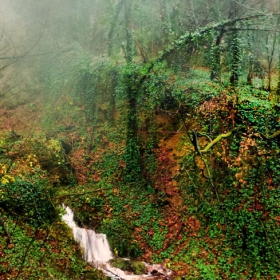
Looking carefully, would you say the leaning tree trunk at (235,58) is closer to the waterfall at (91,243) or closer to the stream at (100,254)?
the stream at (100,254)

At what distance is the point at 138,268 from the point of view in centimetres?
848

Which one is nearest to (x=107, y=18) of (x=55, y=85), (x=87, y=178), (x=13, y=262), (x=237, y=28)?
(x=55, y=85)

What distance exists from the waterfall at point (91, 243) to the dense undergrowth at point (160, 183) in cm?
30

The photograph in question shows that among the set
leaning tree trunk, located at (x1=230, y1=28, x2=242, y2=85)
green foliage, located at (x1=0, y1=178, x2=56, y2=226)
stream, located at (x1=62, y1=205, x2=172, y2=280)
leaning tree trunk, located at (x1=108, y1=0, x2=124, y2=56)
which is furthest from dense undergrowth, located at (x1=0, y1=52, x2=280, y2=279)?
leaning tree trunk, located at (x1=108, y1=0, x2=124, y2=56)

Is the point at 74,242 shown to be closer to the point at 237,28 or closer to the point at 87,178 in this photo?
the point at 87,178

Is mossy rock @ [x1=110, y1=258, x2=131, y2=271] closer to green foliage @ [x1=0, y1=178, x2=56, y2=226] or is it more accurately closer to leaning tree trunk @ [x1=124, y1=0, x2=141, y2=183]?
green foliage @ [x1=0, y1=178, x2=56, y2=226]

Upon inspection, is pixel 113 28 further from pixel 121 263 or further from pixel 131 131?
pixel 121 263

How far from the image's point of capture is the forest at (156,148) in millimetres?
7738

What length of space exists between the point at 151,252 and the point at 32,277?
4.07 metres

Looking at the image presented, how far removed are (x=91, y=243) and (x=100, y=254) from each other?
489mm

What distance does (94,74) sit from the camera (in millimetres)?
14016

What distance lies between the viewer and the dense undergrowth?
25.1ft

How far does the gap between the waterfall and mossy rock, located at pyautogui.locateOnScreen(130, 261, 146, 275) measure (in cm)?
92

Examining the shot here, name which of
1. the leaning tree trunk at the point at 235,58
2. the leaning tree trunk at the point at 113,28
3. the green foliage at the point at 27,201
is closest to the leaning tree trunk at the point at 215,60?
the leaning tree trunk at the point at 235,58
